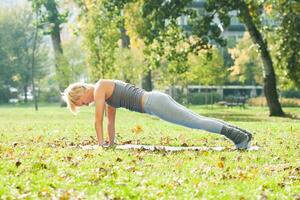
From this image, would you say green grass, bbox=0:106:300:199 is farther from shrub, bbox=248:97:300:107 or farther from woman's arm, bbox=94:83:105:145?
shrub, bbox=248:97:300:107

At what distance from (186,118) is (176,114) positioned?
0.63 ft

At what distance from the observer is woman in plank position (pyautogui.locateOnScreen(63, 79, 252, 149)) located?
9.99 metres

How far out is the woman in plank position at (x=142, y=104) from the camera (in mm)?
9992

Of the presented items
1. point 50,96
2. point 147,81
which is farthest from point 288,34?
point 50,96

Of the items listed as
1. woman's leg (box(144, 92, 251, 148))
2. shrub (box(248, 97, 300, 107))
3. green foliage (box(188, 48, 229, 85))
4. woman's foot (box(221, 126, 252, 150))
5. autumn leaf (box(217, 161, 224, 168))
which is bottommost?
shrub (box(248, 97, 300, 107))

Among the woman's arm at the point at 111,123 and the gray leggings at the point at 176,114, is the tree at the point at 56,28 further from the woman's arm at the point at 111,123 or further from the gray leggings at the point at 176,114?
the gray leggings at the point at 176,114

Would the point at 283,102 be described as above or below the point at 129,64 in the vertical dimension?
below

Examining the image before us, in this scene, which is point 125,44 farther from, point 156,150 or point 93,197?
point 93,197

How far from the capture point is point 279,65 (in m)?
36.4

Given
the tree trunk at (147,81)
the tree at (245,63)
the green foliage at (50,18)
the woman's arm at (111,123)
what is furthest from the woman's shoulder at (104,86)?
the tree at (245,63)

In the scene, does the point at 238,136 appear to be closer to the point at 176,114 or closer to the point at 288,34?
the point at 176,114

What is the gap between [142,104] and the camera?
33.8 ft

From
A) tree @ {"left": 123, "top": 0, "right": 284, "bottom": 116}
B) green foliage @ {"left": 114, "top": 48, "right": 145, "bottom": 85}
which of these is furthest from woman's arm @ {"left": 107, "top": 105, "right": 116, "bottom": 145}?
green foliage @ {"left": 114, "top": 48, "right": 145, "bottom": 85}

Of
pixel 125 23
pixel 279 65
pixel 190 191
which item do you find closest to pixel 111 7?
pixel 125 23
